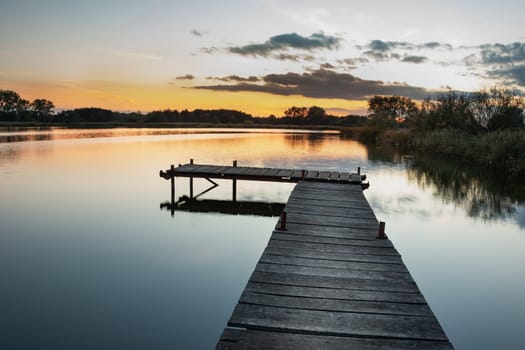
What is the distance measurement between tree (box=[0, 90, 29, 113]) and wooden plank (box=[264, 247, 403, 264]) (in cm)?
11183

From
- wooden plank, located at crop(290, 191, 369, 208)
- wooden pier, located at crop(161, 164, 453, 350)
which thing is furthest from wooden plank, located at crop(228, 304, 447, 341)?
wooden plank, located at crop(290, 191, 369, 208)

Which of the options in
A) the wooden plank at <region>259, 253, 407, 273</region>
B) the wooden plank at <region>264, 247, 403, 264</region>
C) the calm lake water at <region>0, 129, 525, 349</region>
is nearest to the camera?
the wooden plank at <region>259, 253, 407, 273</region>

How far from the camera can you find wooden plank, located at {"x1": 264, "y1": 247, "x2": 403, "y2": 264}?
5.59 m

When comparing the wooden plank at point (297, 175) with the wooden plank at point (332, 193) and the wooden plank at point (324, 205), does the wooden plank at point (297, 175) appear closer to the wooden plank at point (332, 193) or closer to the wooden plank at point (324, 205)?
the wooden plank at point (332, 193)

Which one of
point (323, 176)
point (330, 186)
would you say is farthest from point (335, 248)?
point (323, 176)

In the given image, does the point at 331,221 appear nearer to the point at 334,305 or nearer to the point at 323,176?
the point at 334,305

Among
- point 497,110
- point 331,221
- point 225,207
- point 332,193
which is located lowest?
point 225,207

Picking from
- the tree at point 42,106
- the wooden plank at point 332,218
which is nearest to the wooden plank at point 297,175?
the wooden plank at point 332,218

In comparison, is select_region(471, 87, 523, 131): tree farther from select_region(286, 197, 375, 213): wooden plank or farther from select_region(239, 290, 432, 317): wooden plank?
select_region(239, 290, 432, 317): wooden plank

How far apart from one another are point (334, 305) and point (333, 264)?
132cm

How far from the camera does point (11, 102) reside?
100250 millimetres

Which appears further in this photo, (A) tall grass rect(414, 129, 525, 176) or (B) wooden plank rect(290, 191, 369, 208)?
(A) tall grass rect(414, 129, 525, 176)

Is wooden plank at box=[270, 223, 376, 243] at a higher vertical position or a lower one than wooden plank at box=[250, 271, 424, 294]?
higher

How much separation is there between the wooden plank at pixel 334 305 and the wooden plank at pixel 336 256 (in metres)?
1.40
